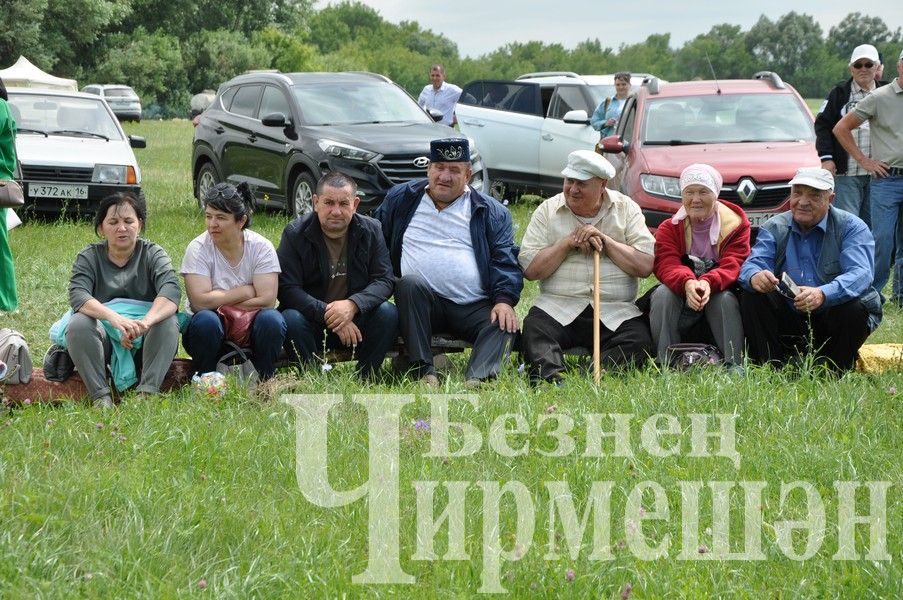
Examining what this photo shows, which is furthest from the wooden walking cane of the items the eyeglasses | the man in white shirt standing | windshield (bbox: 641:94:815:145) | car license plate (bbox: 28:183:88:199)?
the man in white shirt standing

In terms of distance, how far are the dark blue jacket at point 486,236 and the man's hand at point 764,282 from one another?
4.58ft

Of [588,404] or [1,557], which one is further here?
[588,404]

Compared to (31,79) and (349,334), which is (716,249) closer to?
(349,334)

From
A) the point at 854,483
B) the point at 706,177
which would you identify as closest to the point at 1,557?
the point at 854,483

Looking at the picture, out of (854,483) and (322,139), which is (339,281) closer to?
(854,483)

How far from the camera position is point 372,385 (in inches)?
272

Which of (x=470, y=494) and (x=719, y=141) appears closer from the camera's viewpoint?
(x=470, y=494)

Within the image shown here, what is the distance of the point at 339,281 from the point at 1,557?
351 cm

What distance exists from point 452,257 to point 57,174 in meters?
7.96

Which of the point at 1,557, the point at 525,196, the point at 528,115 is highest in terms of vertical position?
the point at 1,557

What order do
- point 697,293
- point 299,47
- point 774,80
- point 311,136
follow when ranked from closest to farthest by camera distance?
point 697,293 < point 774,80 < point 311,136 < point 299,47

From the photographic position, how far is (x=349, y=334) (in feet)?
23.7

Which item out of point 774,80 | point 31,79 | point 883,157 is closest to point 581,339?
point 883,157

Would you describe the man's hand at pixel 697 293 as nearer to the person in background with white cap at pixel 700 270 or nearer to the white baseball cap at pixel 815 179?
the person in background with white cap at pixel 700 270
